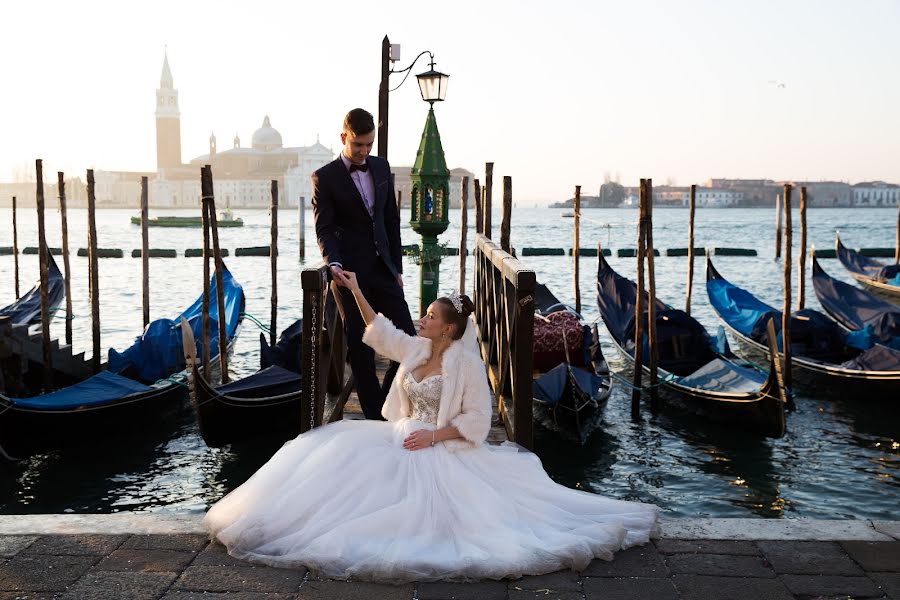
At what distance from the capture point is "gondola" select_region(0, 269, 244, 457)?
6145mm

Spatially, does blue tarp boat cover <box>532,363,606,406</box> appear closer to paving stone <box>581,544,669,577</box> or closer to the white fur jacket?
the white fur jacket

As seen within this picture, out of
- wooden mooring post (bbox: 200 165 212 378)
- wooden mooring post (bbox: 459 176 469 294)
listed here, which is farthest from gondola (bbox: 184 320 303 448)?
wooden mooring post (bbox: 459 176 469 294)

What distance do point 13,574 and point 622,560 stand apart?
1651mm

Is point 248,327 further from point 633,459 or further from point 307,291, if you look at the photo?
point 307,291

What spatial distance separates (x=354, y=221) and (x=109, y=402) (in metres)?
3.70

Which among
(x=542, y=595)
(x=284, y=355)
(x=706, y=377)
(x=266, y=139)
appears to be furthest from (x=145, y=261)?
(x=266, y=139)

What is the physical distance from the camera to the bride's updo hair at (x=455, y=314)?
2965 mm

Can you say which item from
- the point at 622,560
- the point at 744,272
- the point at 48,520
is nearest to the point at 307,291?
the point at 48,520

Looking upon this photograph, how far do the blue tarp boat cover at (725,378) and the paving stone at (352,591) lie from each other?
5.03 m

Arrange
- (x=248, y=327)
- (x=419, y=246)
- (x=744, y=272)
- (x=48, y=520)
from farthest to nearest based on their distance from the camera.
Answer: (x=744, y=272) < (x=248, y=327) < (x=419, y=246) < (x=48, y=520)

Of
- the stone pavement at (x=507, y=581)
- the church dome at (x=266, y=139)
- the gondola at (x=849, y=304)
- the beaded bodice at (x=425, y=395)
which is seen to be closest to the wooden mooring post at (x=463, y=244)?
the gondola at (x=849, y=304)

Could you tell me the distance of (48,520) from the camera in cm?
290

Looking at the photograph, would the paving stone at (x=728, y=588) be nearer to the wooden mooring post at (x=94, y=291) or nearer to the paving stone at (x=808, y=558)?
A: the paving stone at (x=808, y=558)

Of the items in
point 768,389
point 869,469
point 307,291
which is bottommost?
point 869,469
